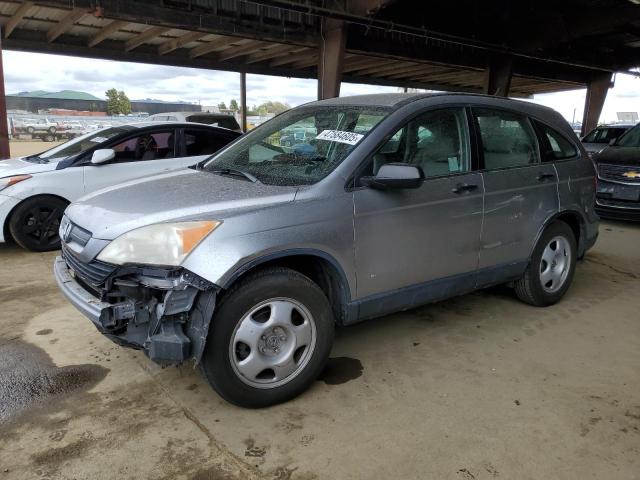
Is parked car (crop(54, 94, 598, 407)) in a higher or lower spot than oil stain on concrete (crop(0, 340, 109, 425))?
higher

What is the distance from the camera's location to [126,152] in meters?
6.29

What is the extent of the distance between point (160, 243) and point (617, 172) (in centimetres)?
770

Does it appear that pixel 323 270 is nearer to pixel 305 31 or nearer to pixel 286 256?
pixel 286 256

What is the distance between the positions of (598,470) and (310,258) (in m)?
1.77

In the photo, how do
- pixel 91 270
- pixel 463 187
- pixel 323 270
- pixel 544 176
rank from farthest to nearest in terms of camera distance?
pixel 544 176
pixel 463 187
pixel 323 270
pixel 91 270

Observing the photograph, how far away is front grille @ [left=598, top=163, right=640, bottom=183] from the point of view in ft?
24.8

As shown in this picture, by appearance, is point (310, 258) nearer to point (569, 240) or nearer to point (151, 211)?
point (151, 211)

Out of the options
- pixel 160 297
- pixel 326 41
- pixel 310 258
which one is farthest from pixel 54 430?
pixel 326 41

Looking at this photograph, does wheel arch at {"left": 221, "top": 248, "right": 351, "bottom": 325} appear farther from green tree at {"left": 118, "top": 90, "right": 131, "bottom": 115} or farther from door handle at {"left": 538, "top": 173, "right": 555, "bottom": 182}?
green tree at {"left": 118, "top": 90, "right": 131, "bottom": 115}

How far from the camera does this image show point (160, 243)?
2.47 meters

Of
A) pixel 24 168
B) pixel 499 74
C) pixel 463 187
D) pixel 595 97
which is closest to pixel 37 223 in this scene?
pixel 24 168

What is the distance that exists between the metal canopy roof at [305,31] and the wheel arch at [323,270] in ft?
23.3

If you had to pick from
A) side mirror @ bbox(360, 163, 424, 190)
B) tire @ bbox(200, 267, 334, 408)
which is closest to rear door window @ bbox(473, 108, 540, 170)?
side mirror @ bbox(360, 163, 424, 190)

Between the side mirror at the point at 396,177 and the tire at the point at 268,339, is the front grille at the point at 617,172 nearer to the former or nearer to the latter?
the side mirror at the point at 396,177
